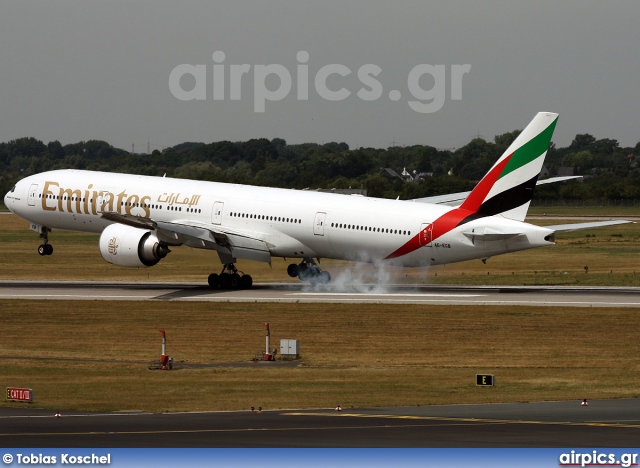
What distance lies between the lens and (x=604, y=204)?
567 feet

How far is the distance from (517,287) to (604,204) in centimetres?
11390

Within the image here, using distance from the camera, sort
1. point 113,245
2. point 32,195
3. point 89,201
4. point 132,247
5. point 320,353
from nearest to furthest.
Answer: point 320,353, point 132,247, point 113,245, point 89,201, point 32,195

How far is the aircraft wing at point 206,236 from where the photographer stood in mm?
59156

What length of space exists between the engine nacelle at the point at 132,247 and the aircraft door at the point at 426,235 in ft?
42.6

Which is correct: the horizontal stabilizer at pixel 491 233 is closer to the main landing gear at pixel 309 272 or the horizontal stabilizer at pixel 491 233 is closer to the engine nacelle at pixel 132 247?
the main landing gear at pixel 309 272

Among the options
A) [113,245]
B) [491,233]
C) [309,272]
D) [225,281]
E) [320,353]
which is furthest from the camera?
[309,272]

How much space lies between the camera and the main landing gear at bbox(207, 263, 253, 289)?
62.3 metres

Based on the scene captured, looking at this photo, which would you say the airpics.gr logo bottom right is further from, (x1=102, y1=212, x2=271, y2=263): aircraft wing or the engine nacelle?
the engine nacelle

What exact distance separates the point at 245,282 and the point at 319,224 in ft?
18.6

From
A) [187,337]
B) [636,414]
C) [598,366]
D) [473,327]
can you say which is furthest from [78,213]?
[636,414]

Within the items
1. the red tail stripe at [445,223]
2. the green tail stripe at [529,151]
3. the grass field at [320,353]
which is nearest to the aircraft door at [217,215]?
the grass field at [320,353]

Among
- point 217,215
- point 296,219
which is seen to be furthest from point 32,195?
point 296,219

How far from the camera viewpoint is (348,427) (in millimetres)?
25484

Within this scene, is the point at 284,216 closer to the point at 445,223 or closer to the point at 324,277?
the point at 324,277
